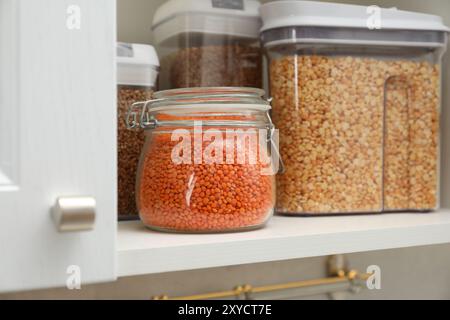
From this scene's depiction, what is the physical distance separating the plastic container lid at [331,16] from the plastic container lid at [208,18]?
29 millimetres

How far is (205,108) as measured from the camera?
65 cm

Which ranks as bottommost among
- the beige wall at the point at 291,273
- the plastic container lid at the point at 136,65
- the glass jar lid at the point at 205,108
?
the beige wall at the point at 291,273

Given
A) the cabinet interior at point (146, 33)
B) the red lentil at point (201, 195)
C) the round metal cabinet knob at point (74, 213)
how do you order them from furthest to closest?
1. the cabinet interior at point (146, 33)
2. the red lentil at point (201, 195)
3. the round metal cabinet knob at point (74, 213)

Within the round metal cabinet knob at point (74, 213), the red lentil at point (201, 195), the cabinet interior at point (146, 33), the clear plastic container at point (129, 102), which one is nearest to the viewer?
the round metal cabinet knob at point (74, 213)

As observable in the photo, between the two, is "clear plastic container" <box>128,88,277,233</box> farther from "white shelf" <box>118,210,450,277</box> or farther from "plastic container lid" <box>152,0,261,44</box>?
"plastic container lid" <box>152,0,261,44</box>

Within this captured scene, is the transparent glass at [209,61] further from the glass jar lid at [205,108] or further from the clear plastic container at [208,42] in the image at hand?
the glass jar lid at [205,108]

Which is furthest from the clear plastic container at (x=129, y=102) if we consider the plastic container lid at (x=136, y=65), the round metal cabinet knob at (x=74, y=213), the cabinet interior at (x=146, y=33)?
the round metal cabinet knob at (x=74, y=213)

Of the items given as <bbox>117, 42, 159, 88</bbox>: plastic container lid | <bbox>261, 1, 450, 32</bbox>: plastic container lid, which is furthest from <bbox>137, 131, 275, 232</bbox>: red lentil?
<bbox>261, 1, 450, 32</bbox>: plastic container lid

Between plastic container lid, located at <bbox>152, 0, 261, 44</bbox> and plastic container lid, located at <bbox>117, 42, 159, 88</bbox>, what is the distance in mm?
64

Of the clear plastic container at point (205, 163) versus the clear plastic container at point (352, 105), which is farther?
the clear plastic container at point (352, 105)

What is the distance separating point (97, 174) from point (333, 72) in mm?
392

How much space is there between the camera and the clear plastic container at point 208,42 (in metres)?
0.77

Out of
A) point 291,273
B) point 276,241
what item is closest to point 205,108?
point 276,241

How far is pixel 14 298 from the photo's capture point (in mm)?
799
